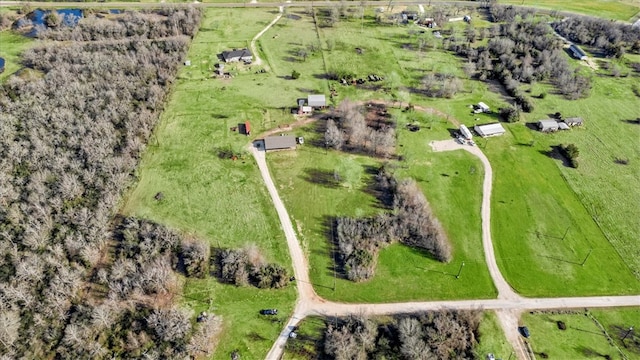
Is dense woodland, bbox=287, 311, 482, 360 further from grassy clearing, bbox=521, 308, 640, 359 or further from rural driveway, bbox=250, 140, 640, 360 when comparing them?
grassy clearing, bbox=521, 308, 640, 359

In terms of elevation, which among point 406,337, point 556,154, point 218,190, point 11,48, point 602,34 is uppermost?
point 602,34

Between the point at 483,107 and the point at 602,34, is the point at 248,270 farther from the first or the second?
the point at 602,34

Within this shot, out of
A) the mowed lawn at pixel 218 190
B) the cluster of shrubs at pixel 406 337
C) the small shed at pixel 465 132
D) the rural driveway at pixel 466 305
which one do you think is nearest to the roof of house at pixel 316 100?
the mowed lawn at pixel 218 190

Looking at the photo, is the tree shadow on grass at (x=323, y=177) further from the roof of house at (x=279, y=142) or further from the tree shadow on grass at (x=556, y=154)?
the tree shadow on grass at (x=556, y=154)

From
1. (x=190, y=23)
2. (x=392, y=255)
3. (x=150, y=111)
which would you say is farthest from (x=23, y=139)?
(x=392, y=255)

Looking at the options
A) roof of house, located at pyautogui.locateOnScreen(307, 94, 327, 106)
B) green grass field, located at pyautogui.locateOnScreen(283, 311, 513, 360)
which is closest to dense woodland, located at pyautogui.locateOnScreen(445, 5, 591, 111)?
roof of house, located at pyautogui.locateOnScreen(307, 94, 327, 106)

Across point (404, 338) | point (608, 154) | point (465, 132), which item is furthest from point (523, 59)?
point (404, 338)

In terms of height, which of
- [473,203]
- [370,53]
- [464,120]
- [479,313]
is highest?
[370,53]

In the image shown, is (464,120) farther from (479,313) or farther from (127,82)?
(127,82)
